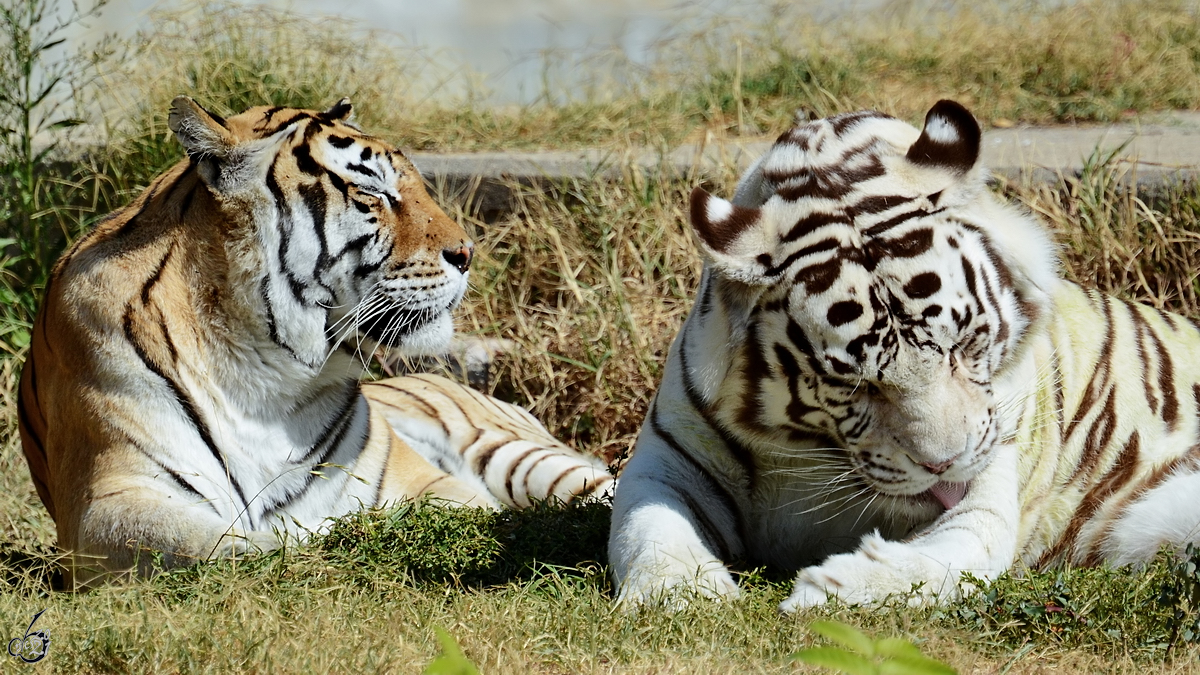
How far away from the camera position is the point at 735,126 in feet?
21.5

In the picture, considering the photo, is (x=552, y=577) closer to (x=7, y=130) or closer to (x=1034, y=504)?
(x=1034, y=504)

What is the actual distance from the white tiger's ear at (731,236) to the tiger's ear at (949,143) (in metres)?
0.41

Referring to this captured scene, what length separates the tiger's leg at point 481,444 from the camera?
4.23m

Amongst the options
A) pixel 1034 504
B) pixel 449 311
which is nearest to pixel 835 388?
pixel 1034 504

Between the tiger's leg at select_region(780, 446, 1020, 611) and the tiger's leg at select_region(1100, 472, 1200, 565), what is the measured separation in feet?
0.98

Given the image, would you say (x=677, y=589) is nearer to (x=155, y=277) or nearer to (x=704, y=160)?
(x=155, y=277)

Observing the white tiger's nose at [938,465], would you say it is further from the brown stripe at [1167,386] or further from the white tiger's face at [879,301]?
the brown stripe at [1167,386]

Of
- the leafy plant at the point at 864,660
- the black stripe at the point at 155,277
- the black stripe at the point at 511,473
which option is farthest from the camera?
the black stripe at the point at 511,473

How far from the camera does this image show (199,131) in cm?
321

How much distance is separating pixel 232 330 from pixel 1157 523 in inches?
96.2

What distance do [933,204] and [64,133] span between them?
525cm
